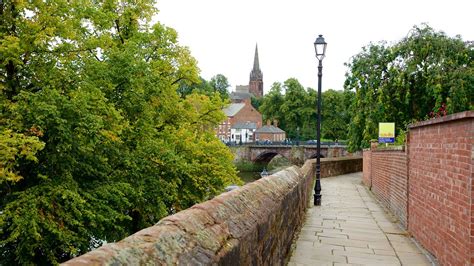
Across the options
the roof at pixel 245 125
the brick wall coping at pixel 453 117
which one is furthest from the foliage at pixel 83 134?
the roof at pixel 245 125

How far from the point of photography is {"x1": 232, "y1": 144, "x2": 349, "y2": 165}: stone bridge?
2368 inches

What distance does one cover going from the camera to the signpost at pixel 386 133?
19.6 meters

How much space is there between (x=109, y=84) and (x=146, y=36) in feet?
15.8

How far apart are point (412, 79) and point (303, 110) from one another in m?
54.1

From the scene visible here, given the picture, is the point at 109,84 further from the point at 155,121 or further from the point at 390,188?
the point at 390,188

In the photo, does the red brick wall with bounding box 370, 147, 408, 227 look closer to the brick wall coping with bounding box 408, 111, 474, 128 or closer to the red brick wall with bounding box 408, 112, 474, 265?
the red brick wall with bounding box 408, 112, 474, 265

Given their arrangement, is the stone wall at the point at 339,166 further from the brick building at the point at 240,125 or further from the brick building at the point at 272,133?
the brick building at the point at 240,125

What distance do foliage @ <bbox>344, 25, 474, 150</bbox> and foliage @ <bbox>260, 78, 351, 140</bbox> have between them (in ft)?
152

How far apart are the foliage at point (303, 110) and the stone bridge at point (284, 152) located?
8.66 metres

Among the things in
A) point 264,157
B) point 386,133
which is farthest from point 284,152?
point 386,133

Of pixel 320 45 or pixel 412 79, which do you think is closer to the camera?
pixel 320 45

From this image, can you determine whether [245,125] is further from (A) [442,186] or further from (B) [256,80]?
(A) [442,186]

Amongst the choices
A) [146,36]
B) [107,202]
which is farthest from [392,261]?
[146,36]

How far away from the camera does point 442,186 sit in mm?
6094
